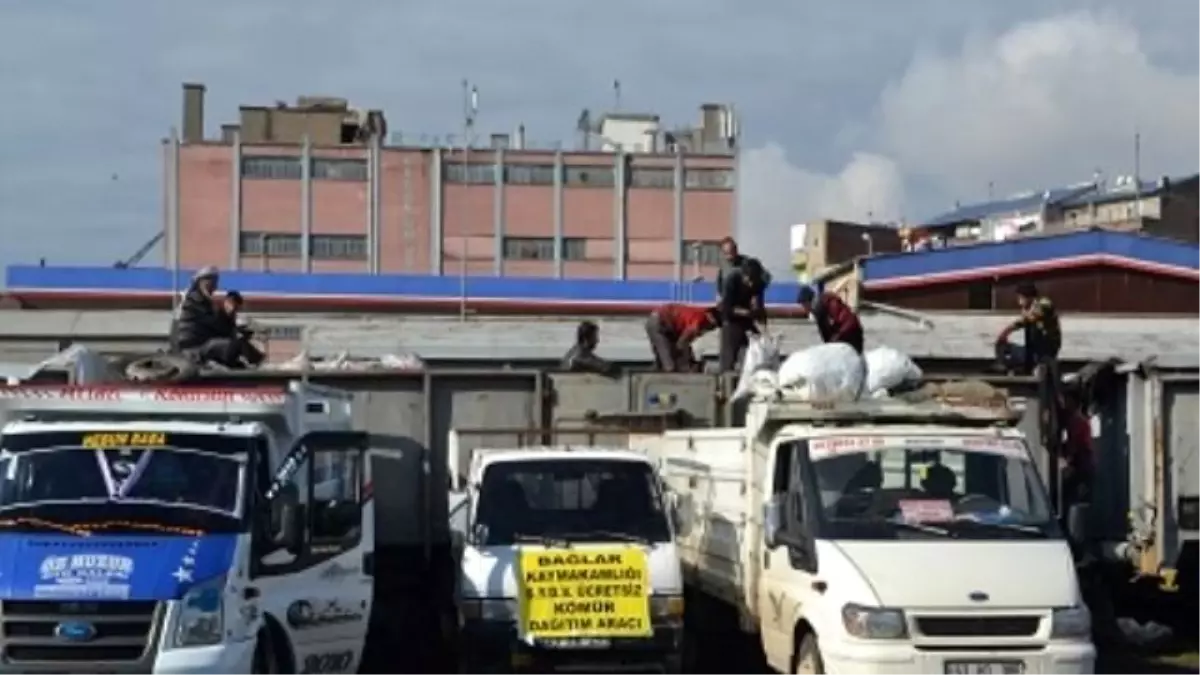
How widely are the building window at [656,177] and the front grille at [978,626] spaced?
60.5 metres

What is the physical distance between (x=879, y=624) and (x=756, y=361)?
17.8 ft

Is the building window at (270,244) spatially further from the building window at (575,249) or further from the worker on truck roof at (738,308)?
the worker on truck roof at (738,308)

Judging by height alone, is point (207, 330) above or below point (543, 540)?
above

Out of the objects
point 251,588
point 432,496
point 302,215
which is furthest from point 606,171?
point 251,588

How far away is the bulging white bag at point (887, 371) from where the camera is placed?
14.6 metres

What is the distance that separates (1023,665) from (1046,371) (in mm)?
5924

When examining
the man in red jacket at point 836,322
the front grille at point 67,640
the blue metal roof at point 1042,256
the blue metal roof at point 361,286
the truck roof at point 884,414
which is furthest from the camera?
the blue metal roof at point 361,286

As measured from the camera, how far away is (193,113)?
229ft

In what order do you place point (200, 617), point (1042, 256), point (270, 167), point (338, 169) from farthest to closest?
point (338, 169), point (270, 167), point (1042, 256), point (200, 617)

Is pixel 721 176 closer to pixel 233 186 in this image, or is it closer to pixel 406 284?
pixel 233 186

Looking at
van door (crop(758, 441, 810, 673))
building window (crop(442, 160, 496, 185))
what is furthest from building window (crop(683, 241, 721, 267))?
van door (crop(758, 441, 810, 673))

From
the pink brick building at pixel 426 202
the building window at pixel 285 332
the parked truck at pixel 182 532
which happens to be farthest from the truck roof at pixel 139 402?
the pink brick building at pixel 426 202

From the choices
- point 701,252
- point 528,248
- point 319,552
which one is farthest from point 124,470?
point 528,248

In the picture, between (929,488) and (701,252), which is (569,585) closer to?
(929,488)
